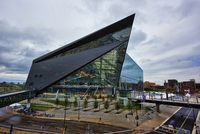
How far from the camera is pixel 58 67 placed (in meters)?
71.8

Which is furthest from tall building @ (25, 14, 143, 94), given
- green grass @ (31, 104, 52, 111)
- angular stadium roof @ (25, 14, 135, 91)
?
green grass @ (31, 104, 52, 111)

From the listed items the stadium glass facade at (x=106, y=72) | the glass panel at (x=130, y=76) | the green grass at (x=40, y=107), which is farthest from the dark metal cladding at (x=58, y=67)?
the glass panel at (x=130, y=76)

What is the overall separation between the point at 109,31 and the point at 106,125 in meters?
50.9

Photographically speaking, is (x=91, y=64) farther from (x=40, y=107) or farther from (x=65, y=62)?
(x=40, y=107)

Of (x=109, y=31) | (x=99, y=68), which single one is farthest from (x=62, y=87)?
(x=109, y=31)

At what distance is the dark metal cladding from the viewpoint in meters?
66.9

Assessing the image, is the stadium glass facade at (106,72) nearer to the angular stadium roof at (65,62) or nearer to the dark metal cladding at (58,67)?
the angular stadium roof at (65,62)

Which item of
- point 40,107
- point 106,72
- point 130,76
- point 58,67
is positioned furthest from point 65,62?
point 130,76

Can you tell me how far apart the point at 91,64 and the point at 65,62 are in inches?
445

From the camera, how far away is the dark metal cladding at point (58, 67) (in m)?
Result: 66.9

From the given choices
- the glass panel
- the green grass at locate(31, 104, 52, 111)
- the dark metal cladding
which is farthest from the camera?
the glass panel

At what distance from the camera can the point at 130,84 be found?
291 ft

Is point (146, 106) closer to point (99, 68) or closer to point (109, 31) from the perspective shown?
point (99, 68)

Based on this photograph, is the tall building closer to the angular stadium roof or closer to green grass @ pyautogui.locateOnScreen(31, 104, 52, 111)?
the angular stadium roof
